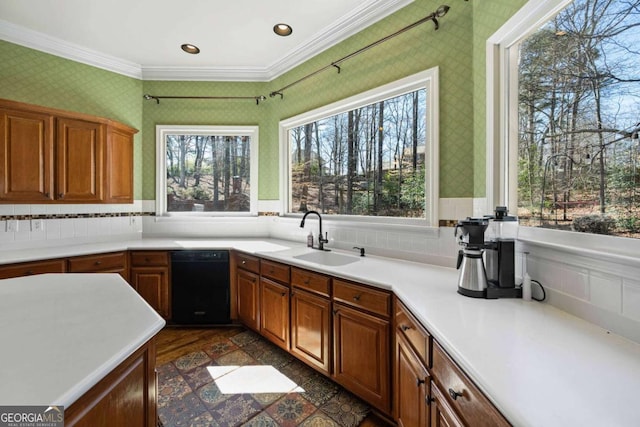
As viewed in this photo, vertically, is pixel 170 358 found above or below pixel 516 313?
below

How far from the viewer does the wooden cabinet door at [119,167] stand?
9.94 feet

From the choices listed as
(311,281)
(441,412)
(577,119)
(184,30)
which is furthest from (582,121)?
(184,30)

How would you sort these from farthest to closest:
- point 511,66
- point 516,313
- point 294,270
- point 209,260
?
point 209,260 → point 294,270 → point 511,66 → point 516,313

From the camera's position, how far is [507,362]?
0.83m

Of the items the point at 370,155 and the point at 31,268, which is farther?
the point at 370,155

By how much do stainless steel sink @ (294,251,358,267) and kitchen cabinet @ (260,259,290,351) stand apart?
9.0 inches

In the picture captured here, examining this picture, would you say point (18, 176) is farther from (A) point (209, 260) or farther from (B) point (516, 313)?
(B) point (516, 313)

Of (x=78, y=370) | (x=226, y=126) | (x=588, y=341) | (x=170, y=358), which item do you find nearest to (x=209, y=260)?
(x=170, y=358)

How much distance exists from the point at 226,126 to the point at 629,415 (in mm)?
3823

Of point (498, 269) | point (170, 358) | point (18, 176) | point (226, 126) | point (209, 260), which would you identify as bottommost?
point (170, 358)

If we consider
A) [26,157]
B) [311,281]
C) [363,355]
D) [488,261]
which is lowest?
[363,355]

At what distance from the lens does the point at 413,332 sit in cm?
135

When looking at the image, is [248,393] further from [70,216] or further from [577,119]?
[70,216]

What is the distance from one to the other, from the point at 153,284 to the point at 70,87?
230cm
